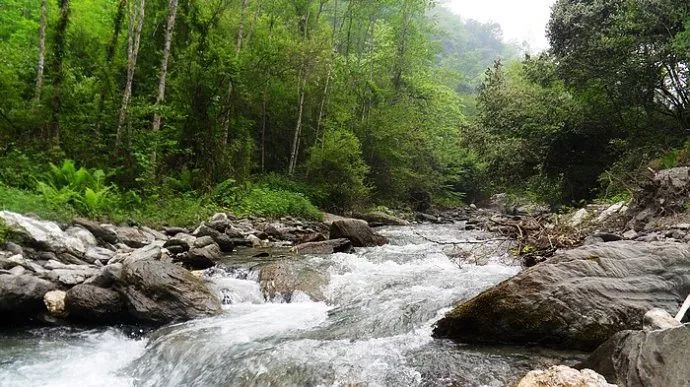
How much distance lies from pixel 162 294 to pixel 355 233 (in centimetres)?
723

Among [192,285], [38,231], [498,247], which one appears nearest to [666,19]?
[498,247]

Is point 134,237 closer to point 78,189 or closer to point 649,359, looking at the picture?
point 78,189

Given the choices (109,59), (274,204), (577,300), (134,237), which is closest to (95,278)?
(134,237)

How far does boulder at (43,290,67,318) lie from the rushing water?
0.26m

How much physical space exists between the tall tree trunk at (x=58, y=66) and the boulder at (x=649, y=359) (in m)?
13.7

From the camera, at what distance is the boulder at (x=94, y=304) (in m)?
6.54

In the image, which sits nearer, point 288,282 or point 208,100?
point 288,282

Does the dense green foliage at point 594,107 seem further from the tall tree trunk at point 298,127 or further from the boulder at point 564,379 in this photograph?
the boulder at point 564,379

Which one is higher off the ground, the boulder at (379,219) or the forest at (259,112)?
the forest at (259,112)

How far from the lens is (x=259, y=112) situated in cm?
2231

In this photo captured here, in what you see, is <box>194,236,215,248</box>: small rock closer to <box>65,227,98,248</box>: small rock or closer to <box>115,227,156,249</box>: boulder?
<box>115,227,156,249</box>: boulder

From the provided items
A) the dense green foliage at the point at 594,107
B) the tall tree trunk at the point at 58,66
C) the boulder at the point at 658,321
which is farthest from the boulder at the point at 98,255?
the dense green foliage at the point at 594,107

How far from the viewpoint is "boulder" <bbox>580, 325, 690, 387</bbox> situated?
3.12 metres

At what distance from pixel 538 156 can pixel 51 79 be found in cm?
1504
